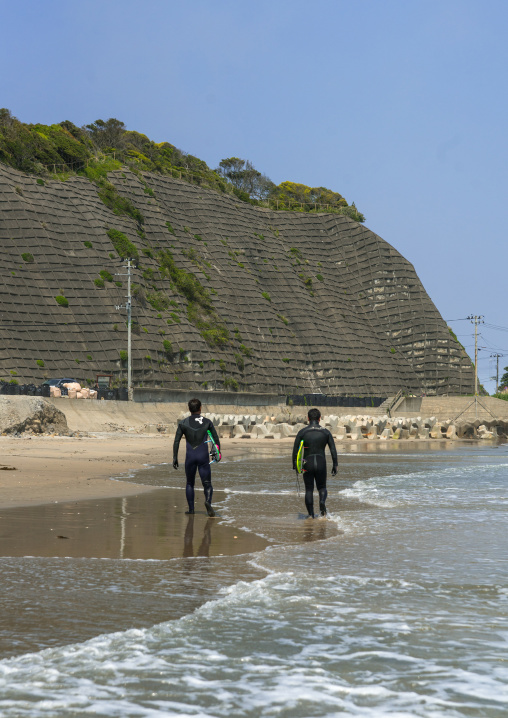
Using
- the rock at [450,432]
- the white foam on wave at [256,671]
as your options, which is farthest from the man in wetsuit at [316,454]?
the rock at [450,432]

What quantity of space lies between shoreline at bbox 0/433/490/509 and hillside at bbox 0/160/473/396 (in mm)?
26815

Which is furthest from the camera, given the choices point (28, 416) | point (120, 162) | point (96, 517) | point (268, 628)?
point (120, 162)

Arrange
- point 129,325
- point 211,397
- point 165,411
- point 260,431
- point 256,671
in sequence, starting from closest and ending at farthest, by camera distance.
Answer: point 256,671 < point 260,431 < point 165,411 < point 129,325 < point 211,397

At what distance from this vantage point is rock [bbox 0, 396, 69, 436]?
27.5 m

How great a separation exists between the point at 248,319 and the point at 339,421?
26.5m

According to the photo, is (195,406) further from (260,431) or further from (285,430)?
(285,430)

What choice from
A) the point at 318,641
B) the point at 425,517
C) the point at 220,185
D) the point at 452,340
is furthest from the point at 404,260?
the point at 318,641

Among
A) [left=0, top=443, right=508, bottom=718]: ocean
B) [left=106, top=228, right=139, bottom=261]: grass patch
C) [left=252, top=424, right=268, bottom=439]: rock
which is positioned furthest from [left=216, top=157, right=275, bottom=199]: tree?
[left=0, top=443, right=508, bottom=718]: ocean

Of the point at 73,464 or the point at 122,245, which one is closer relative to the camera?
the point at 73,464

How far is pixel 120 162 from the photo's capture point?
264 ft

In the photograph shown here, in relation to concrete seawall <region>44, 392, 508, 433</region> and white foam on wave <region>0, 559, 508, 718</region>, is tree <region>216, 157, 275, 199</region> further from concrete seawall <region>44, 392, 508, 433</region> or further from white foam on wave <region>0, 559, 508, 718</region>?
white foam on wave <region>0, 559, 508, 718</region>

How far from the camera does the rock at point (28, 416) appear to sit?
90.3 ft

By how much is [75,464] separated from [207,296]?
53.3 meters

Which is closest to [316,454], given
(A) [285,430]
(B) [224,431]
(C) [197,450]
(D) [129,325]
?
(C) [197,450]
